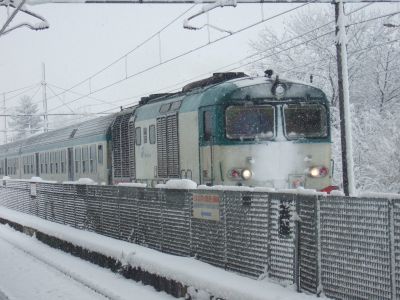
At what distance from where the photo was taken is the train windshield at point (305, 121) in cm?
1427

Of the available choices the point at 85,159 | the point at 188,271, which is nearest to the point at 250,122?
the point at 188,271

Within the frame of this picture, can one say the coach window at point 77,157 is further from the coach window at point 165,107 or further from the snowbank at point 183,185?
the snowbank at point 183,185

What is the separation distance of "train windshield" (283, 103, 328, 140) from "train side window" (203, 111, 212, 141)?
176 centimetres

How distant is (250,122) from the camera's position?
1395cm

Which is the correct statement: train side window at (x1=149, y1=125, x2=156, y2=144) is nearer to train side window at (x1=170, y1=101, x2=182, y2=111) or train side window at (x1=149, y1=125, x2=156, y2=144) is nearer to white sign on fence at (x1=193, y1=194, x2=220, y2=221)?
train side window at (x1=170, y1=101, x2=182, y2=111)

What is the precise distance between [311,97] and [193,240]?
6.11 m

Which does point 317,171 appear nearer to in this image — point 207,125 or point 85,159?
point 207,125

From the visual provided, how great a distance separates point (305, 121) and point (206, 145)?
2.44 m

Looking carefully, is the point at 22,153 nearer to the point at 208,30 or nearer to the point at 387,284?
the point at 208,30

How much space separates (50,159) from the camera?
30.0 metres

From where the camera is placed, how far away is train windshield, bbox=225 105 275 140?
538 inches

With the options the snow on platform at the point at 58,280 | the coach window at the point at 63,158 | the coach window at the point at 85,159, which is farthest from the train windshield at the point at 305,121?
the coach window at the point at 63,158

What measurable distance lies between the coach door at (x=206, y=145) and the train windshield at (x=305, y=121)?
176 cm

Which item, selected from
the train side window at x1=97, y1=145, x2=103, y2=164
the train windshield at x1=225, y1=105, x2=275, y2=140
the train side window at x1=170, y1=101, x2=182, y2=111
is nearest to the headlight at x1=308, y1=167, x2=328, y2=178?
the train windshield at x1=225, y1=105, x2=275, y2=140
